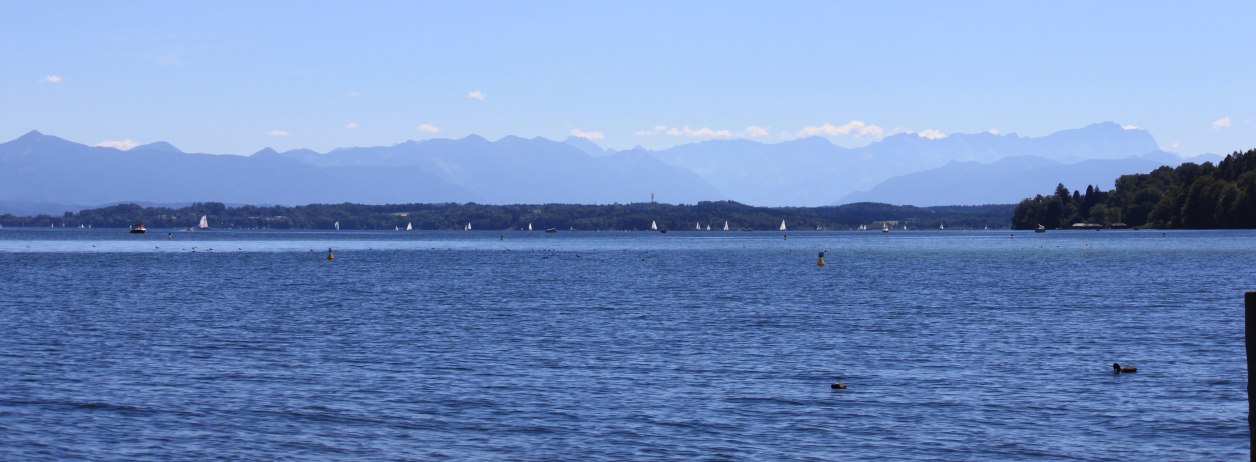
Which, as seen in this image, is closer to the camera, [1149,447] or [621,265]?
[1149,447]

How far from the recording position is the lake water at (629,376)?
3191cm

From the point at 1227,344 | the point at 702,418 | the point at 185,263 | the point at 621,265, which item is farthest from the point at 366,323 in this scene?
the point at 185,263

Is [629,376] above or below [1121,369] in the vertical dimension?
below

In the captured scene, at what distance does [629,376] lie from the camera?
4338 centimetres

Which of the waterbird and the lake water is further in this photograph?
the waterbird

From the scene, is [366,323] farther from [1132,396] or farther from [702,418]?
[1132,396]

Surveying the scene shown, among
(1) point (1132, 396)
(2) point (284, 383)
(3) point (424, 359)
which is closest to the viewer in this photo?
(1) point (1132, 396)

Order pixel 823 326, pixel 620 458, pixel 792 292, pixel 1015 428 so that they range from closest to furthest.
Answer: pixel 620 458 → pixel 1015 428 → pixel 823 326 → pixel 792 292

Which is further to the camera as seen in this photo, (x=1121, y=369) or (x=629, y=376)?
(x=629, y=376)

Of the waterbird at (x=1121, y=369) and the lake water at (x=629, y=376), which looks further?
the waterbird at (x=1121, y=369)

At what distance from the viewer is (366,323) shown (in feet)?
216

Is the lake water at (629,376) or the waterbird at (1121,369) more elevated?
the waterbird at (1121,369)

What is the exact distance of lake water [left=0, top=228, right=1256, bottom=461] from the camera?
31.9 metres

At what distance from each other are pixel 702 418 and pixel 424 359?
16559mm
